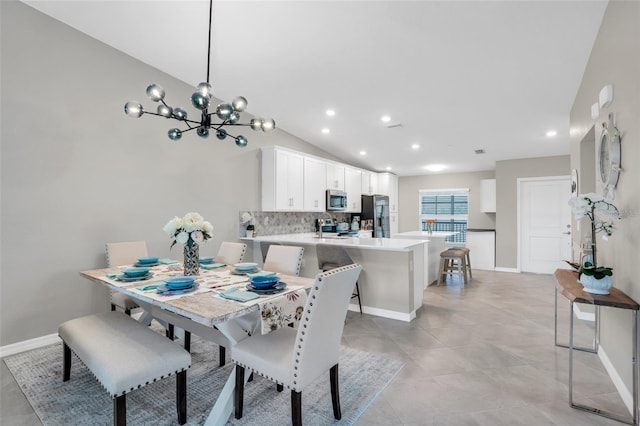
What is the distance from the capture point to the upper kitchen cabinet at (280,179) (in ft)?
16.4

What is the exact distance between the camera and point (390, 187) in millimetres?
8039

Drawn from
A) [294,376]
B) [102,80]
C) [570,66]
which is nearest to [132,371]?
[294,376]

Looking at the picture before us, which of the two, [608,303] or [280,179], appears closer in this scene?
[608,303]

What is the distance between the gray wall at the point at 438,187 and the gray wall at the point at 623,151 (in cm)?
509

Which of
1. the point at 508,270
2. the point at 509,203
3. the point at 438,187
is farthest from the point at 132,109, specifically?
the point at 438,187

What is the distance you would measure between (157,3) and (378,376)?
3.62 meters

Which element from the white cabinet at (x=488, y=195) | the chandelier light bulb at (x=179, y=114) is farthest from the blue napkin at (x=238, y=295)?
the white cabinet at (x=488, y=195)

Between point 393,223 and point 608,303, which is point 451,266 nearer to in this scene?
point 393,223

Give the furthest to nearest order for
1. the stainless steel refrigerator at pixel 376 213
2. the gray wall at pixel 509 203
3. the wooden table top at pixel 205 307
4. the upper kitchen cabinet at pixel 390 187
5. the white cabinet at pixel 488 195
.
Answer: the upper kitchen cabinet at pixel 390 187
the stainless steel refrigerator at pixel 376 213
the white cabinet at pixel 488 195
the gray wall at pixel 509 203
the wooden table top at pixel 205 307

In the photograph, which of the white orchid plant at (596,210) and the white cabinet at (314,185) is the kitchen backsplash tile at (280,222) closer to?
the white cabinet at (314,185)

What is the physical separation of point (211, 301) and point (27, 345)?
2.46 meters

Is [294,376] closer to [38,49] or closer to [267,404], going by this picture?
[267,404]

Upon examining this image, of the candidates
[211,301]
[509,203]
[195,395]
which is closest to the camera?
[211,301]

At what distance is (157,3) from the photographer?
2.78 m
